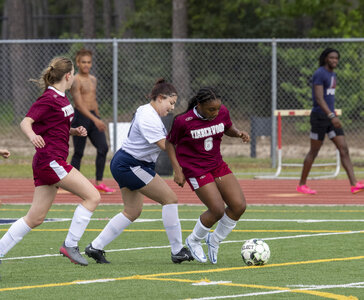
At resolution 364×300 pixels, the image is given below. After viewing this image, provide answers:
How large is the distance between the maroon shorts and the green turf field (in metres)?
0.81

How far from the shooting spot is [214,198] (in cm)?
976

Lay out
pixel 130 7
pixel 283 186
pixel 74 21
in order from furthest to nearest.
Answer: pixel 74 21 → pixel 130 7 → pixel 283 186

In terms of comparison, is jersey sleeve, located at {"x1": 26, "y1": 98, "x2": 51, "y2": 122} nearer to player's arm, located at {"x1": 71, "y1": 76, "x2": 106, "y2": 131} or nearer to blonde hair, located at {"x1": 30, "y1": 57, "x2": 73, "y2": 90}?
blonde hair, located at {"x1": 30, "y1": 57, "x2": 73, "y2": 90}

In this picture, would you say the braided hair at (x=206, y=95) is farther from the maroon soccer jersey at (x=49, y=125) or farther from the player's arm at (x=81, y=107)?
the player's arm at (x=81, y=107)

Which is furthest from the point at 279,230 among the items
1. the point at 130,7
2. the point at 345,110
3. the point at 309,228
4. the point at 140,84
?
the point at 130,7

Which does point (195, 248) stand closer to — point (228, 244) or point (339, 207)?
point (228, 244)

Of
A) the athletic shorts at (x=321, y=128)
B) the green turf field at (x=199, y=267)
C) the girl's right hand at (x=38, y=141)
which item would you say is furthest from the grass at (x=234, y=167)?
the girl's right hand at (x=38, y=141)

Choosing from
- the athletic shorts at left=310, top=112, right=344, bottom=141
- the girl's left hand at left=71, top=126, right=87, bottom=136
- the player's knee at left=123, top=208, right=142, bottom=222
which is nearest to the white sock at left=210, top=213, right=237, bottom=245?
the player's knee at left=123, top=208, right=142, bottom=222

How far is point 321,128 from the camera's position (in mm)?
16312

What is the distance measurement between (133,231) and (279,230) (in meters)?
1.74

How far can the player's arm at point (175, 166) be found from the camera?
31.3 ft

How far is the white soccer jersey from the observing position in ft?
31.7

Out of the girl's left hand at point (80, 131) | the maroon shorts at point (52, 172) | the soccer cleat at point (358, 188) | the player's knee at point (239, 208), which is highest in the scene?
the girl's left hand at point (80, 131)

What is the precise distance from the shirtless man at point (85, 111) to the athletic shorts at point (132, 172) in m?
6.30
